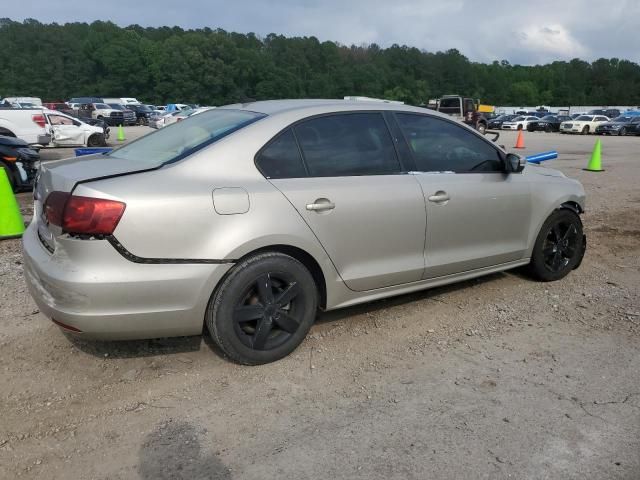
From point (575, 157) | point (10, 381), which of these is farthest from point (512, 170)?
point (575, 157)

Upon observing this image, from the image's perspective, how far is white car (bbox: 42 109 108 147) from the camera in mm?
17859

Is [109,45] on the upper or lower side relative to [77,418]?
upper

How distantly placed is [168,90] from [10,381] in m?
106

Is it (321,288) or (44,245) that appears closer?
(44,245)

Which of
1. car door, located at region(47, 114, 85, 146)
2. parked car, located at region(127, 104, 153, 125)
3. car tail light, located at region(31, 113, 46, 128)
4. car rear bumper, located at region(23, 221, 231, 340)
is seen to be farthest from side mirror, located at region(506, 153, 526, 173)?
parked car, located at region(127, 104, 153, 125)

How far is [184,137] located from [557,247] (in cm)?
342

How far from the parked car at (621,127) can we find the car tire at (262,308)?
38898 mm

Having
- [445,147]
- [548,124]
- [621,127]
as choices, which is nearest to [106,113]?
[548,124]

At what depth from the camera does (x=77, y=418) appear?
2.79 meters

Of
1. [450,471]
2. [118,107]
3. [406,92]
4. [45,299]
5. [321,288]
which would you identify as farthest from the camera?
[406,92]

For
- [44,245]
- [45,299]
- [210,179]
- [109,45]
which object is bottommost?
[45,299]

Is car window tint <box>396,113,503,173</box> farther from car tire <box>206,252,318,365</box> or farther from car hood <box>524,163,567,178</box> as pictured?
car tire <box>206,252,318,365</box>

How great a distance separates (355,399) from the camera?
118 inches

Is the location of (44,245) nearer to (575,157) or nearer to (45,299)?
(45,299)
